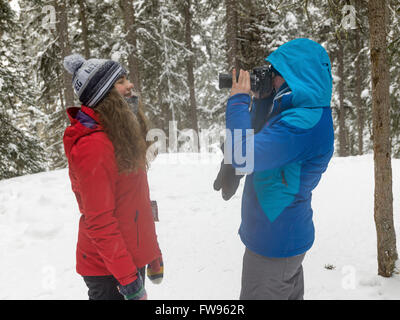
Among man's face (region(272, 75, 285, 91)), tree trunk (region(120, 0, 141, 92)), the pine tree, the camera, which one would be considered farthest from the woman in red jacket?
the pine tree

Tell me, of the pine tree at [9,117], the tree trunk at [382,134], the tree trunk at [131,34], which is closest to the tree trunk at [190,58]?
the tree trunk at [131,34]

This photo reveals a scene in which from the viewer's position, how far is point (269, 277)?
1805 mm

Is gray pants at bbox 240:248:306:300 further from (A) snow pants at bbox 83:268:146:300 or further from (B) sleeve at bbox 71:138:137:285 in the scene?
(A) snow pants at bbox 83:268:146:300

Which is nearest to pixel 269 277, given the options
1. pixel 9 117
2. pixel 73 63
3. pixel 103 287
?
pixel 103 287

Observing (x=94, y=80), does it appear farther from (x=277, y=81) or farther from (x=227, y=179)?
(x=277, y=81)

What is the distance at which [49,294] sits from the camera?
12.9 feet

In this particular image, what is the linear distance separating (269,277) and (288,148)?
853 mm

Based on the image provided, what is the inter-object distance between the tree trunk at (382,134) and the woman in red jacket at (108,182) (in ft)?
10.2

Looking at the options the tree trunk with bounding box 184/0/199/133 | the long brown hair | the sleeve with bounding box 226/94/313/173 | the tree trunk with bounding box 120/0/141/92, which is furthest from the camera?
the tree trunk with bounding box 184/0/199/133

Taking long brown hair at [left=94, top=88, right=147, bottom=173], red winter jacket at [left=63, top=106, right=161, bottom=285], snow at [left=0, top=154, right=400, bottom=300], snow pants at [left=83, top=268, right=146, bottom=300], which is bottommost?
snow at [left=0, top=154, right=400, bottom=300]

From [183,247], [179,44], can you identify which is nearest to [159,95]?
[179,44]

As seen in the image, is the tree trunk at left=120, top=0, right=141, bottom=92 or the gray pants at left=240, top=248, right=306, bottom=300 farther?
the tree trunk at left=120, top=0, right=141, bottom=92

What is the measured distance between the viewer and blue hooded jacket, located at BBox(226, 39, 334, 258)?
1.56 meters
